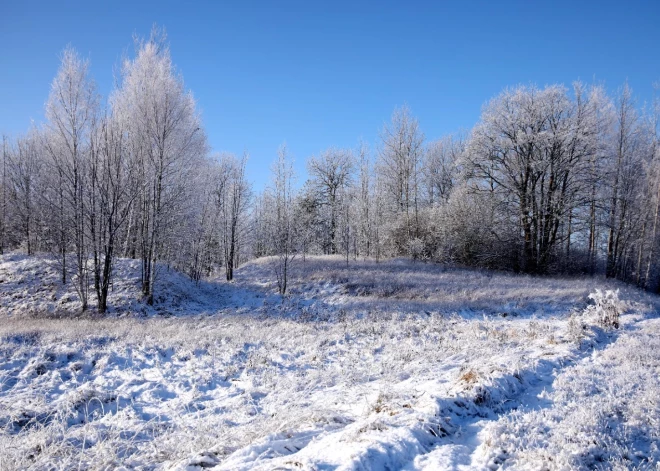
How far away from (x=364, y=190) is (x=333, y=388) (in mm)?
21459

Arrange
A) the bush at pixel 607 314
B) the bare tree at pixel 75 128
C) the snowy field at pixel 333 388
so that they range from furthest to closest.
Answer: the bare tree at pixel 75 128 < the bush at pixel 607 314 < the snowy field at pixel 333 388

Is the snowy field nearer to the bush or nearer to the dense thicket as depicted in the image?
the bush

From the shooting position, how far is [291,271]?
22938 mm

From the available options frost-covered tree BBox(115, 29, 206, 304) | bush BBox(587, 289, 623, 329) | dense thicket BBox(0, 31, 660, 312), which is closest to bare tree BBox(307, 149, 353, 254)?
dense thicket BBox(0, 31, 660, 312)

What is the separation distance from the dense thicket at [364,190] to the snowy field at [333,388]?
482 cm

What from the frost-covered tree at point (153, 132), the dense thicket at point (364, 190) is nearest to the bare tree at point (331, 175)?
the dense thicket at point (364, 190)

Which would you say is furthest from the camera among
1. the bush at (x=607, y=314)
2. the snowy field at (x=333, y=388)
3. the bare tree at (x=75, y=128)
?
the bare tree at (x=75, y=128)

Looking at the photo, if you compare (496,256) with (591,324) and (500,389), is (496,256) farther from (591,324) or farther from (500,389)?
(500,389)

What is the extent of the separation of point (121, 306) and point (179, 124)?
856 cm

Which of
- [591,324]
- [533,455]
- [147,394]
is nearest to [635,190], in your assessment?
[591,324]

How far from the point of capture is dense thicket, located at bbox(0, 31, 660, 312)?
1453 cm

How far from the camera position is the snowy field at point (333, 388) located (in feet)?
11.1

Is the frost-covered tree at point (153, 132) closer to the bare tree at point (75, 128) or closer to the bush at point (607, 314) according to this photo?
the bare tree at point (75, 128)

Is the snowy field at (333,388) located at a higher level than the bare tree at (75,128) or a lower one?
lower
